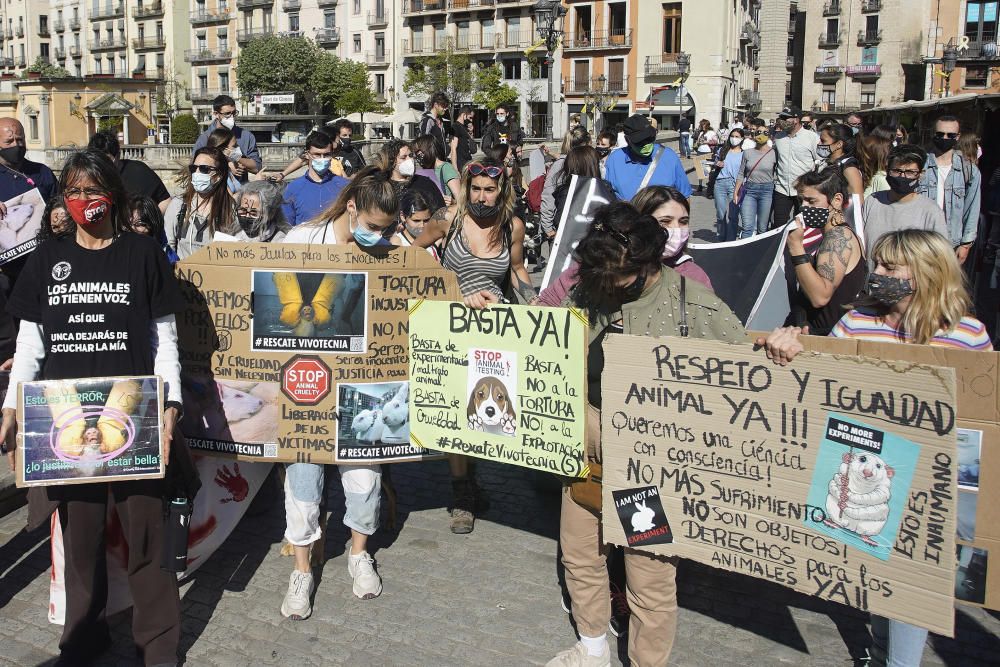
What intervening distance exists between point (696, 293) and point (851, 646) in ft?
5.74

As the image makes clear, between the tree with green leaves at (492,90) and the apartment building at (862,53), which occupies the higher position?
the apartment building at (862,53)

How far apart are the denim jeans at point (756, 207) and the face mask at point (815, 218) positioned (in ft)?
25.4

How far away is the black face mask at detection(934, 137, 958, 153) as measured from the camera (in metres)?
8.66

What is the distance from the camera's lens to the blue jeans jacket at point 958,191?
341 inches

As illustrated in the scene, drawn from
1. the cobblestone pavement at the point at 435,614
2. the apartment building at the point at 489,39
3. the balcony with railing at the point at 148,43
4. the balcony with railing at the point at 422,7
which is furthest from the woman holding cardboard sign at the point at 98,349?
the balcony with railing at the point at 148,43

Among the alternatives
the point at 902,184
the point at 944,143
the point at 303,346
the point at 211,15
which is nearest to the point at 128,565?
the point at 303,346

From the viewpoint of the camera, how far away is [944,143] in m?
8.67

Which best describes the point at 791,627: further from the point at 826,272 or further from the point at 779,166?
the point at 779,166

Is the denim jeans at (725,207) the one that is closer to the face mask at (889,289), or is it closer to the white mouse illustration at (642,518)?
the face mask at (889,289)

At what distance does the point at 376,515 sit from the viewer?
4.62 meters

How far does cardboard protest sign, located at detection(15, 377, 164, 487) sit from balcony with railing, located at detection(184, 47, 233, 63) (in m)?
78.8

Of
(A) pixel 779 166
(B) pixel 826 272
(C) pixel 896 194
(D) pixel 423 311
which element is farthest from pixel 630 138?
(A) pixel 779 166

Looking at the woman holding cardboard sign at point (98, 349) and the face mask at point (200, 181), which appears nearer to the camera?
the woman holding cardboard sign at point (98, 349)

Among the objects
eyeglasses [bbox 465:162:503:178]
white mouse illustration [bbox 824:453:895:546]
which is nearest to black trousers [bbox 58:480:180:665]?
eyeglasses [bbox 465:162:503:178]
